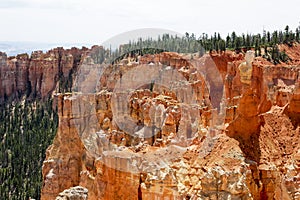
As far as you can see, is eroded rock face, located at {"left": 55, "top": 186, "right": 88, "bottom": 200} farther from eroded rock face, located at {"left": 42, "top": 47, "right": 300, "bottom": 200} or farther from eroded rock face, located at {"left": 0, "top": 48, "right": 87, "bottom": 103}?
eroded rock face, located at {"left": 0, "top": 48, "right": 87, "bottom": 103}

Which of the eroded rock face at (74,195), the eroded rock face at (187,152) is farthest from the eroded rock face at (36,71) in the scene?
the eroded rock face at (74,195)

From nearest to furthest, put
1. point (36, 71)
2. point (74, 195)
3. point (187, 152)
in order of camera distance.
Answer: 1. point (74, 195)
2. point (187, 152)
3. point (36, 71)

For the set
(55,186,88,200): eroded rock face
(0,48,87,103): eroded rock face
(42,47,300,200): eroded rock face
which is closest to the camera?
(55,186,88,200): eroded rock face

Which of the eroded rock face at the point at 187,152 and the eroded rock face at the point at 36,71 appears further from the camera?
the eroded rock face at the point at 36,71

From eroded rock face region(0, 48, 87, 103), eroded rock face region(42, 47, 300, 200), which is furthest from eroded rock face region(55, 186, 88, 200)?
eroded rock face region(0, 48, 87, 103)

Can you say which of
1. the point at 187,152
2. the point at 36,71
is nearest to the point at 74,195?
the point at 187,152

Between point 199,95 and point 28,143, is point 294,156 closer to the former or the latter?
point 199,95

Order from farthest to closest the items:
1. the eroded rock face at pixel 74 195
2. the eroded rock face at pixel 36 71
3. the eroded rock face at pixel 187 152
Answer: the eroded rock face at pixel 36 71
the eroded rock face at pixel 187 152
the eroded rock face at pixel 74 195

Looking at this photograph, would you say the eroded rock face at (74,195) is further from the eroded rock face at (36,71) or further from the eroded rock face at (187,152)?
the eroded rock face at (36,71)

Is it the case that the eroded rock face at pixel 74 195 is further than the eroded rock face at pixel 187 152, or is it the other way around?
the eroded rock face at pixel 187 152

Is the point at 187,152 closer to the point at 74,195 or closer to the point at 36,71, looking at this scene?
the point at 74,195

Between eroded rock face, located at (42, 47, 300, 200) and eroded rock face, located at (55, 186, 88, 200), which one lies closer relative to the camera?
eroded rock face, located at (55, 186, 88, 200)

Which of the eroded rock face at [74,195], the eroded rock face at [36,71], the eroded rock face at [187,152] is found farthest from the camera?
the eroded rock face at [36,71]

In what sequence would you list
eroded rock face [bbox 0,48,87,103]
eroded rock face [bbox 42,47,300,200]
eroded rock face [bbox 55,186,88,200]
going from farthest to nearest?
eroded rock face [bbox 0,48,87,103], eroded rock face [bbox 42,47,300,200], eroded rock face [bbox 55,186,88,200]
